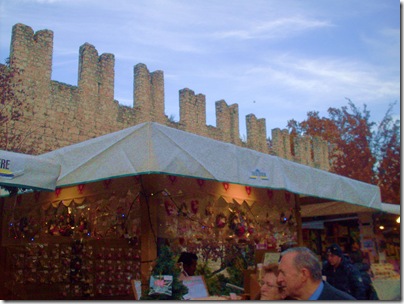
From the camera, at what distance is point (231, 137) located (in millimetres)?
15859

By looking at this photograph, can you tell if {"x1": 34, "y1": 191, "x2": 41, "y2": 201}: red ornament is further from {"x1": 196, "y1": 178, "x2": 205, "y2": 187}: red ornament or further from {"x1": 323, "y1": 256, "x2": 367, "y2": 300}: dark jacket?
{"x1": 323, "y1": 256, "x2": 367, "y2": 300}: dark jacket

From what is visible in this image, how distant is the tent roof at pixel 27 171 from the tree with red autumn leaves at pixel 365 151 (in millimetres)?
15337

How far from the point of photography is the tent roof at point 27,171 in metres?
4.10

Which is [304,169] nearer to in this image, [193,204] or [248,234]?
[248,234]

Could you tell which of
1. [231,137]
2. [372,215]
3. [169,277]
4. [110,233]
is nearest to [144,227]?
[169,277]

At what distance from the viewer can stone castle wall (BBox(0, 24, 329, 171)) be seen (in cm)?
1095

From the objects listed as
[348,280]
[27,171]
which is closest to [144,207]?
[27,171]

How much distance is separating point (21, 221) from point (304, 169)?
3.91 m

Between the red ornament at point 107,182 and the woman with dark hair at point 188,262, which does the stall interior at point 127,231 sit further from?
the woman with dark hair at point 188,262

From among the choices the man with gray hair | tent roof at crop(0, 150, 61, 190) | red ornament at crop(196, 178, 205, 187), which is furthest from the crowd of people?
tent roof at crop(0, 150, 61, 190)

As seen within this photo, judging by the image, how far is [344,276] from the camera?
4.96 meters

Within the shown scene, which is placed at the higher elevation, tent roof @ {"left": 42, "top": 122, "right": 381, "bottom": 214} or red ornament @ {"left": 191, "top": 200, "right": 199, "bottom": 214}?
tent roof @ {"left": 42, "top": 122, "right": 381, "bottom": 214}

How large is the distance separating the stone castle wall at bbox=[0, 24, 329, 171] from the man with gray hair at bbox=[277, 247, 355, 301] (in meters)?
9.17

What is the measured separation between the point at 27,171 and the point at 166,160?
1.48 metres
